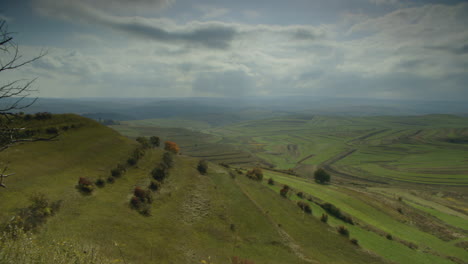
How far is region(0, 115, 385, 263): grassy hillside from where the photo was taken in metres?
19.8

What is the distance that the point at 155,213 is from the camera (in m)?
26.9

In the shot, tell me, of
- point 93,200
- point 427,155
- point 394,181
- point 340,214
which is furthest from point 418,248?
point 427,155

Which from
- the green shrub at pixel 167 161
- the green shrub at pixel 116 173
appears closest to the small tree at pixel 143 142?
the green shrub at pixel 167 161

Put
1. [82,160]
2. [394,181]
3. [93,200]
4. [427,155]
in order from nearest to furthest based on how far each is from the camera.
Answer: [93,200], [82,160], [394,181], [427,155]

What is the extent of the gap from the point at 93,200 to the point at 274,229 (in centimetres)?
2530

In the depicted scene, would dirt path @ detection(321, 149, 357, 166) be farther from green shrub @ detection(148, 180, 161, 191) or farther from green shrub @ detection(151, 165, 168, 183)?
green shrub @ detection(148, 180, 161, 191)

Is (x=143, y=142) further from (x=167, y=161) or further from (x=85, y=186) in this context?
(x=85, y=186)

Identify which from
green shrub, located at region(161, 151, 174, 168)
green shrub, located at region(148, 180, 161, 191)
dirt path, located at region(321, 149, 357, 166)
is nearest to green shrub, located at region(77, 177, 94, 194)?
green shrub, located at region(148, 180, 161, 191)

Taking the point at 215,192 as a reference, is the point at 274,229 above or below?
below

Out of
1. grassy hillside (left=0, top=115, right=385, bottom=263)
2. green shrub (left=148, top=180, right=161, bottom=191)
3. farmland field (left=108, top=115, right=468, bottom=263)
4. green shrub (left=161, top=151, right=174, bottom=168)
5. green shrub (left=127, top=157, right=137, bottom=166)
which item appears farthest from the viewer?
farmland field (left=108, top=115, right=468, bottom=263)

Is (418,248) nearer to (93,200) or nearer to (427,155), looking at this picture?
(93,200)

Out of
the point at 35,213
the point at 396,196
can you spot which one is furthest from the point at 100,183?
the point at 396,196

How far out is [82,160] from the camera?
34781 millimetres

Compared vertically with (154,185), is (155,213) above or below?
below
